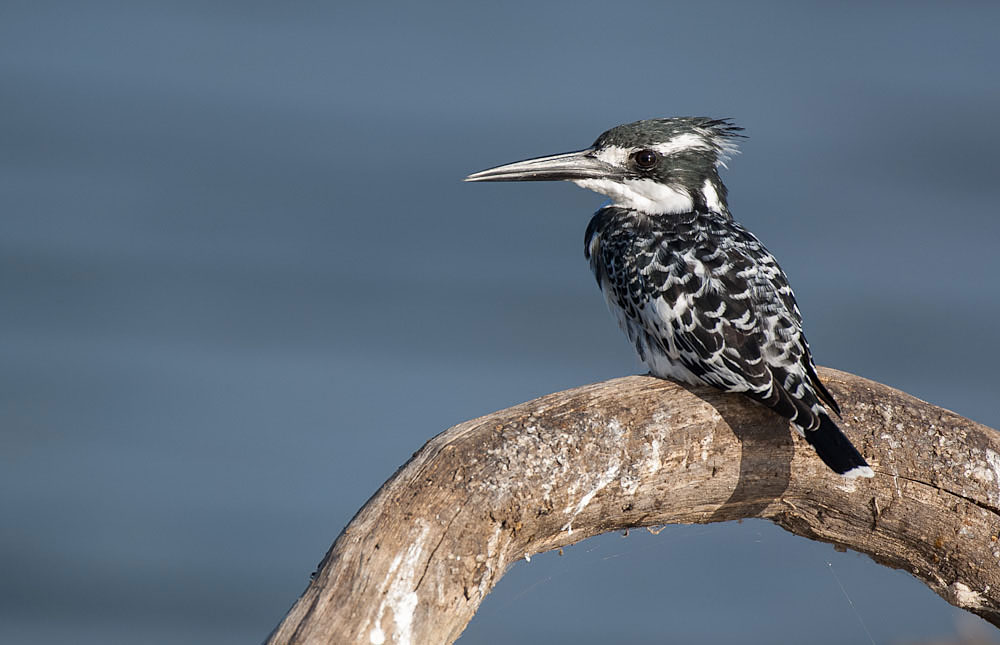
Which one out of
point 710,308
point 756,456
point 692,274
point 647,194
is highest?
point 647,194

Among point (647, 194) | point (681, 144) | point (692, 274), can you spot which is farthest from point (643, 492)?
point (681, 144)

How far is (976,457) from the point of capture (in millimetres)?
3014

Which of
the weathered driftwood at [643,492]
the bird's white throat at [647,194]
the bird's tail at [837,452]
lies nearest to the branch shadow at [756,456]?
the weathered driftwood at [643,492]

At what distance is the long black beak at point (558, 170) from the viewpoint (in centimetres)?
394

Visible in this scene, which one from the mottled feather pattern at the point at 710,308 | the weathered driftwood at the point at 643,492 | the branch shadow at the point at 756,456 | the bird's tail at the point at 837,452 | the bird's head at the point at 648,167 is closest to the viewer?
the weathered driftwood at the point at 643,492

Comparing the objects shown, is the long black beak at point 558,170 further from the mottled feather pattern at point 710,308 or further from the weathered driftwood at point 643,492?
the weathered driftwood at point 643,492

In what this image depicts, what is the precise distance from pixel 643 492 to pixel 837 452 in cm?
54

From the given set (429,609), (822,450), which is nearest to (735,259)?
(822,450)

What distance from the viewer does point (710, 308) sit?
3398mm

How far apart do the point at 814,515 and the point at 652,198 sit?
4.66 ft

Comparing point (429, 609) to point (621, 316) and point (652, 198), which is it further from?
point (652, 198)

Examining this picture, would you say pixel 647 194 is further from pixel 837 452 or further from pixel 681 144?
pixel 837 452

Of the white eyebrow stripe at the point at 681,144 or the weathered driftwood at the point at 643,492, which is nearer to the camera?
the weathered driftwood at the point at 643,492

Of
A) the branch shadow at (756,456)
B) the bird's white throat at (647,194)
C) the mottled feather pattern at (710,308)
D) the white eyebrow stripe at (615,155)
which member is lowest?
the branch shadow at (756,456)
